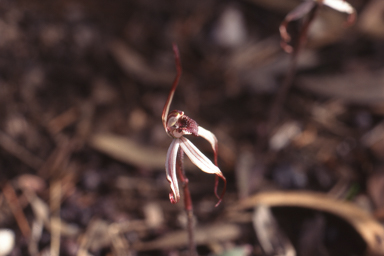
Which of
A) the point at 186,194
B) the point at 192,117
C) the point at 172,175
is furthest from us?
the point at 192,117

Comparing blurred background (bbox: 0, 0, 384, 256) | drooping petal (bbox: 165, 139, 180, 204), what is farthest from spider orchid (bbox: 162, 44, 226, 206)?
blurred background (bbox: 0, 0, 384, 256)

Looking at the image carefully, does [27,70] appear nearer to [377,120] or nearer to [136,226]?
[136,226]

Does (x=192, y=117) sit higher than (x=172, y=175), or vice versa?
(x=192, y=117)

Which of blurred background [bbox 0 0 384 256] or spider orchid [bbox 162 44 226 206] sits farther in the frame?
blurred background [bbox 0 0 384 256]

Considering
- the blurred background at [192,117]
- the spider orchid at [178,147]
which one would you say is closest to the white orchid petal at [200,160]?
the spider orchid at [178,147]

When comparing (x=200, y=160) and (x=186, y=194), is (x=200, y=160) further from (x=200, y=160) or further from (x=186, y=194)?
(x=186, y=194)

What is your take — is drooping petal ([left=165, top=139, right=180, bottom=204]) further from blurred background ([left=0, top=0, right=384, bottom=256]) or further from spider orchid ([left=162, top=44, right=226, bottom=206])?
blurred background ([left=0, top=0, right=384, bottom=256])

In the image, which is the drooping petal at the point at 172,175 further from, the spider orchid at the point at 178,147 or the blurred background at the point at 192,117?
the blurred background at the point at 192,117

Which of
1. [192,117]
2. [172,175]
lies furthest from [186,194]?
[192,117]

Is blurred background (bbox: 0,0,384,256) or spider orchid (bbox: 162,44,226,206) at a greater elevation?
blurred background (bbox: 0,0,384,256)
